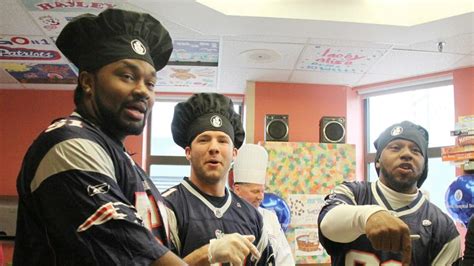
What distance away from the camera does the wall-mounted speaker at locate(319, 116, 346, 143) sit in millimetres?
4234

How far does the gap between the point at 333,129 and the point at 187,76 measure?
1.47 m

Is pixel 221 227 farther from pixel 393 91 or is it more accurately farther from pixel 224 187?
pixel 393 91

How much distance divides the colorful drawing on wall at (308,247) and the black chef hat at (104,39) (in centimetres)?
334

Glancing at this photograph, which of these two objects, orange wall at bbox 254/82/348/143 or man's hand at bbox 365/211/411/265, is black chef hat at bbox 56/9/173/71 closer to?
man's hand at bbox 365/211/411/265

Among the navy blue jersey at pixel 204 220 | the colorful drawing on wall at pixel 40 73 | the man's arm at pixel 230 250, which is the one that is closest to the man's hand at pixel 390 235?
the man's arm at pixel 230 250

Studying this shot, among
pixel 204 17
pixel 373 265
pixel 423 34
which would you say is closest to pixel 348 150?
pixel 423 34

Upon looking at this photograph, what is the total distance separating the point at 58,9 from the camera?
10.1 ft

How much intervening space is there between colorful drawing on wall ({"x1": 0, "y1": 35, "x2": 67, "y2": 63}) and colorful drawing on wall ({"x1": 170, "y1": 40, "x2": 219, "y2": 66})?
3.22 ft

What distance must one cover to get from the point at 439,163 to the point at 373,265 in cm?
305

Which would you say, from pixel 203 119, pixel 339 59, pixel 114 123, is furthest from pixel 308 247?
pixel 114 123

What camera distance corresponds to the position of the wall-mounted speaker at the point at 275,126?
14.0 feet

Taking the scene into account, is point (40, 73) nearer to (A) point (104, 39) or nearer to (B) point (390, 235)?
(A) point (104, 39)

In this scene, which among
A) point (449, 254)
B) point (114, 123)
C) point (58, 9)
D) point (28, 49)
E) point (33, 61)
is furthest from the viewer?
point (33, 61)

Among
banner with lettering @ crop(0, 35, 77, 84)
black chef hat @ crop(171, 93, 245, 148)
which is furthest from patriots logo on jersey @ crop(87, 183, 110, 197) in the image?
banner with lettering @ crop(0, 35, 77, 84)
